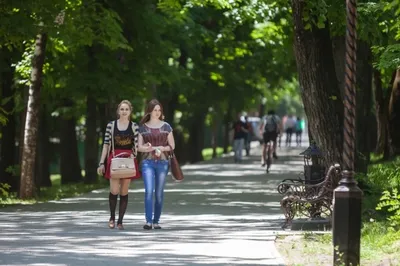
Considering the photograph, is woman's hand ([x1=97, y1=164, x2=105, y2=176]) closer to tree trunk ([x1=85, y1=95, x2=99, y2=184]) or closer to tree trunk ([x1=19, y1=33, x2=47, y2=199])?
tree trunk ([x1=19, y1=33, x2=47, y2=199])

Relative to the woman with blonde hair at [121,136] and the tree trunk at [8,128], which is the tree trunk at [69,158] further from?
the woman with blonde hair at [121,136]

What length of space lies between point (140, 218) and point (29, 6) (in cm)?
509

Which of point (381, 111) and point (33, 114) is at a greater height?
point (381, 111)

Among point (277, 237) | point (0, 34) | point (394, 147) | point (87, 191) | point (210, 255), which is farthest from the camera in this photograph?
point (394, 147)

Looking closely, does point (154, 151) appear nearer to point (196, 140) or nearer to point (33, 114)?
point (33, 114)

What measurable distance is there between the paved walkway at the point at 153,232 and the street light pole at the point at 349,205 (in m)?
0.85

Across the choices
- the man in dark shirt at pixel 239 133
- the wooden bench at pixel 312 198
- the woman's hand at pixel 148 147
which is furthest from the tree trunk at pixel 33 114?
the man in dark shirt at pixel 239 133

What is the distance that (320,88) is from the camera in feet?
A: 63.5

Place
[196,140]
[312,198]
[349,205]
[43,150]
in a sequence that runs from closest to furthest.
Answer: [349,205]
[312,198]
[43,150]
[196,140]

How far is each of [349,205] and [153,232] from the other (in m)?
5.20

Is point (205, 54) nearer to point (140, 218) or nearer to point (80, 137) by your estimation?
point (80, 137)

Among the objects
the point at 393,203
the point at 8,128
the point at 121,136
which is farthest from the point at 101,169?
the point at 8,128

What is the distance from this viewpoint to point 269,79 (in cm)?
4831

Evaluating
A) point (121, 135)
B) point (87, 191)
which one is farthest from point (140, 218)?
point (87, 191)
